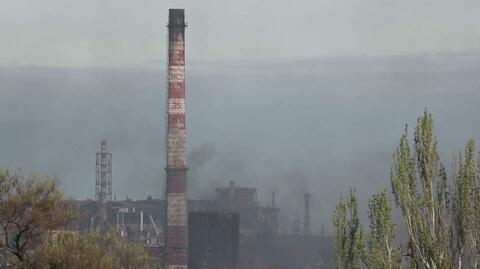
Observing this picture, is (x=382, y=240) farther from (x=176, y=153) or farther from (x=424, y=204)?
(x=176, y=153)

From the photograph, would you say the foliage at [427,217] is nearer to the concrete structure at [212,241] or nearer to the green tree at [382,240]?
the green tree at [382,240]

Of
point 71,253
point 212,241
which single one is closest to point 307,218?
point 212,241

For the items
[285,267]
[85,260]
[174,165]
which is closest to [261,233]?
[285,267]

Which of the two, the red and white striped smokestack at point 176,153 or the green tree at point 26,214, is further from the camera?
the red and white striped smokestack at point 176,153

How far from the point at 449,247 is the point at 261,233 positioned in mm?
102376

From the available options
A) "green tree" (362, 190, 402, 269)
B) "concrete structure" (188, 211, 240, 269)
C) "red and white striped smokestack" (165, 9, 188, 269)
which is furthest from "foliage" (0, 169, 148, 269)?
"concrete structure" (188, 211, 240, 269)

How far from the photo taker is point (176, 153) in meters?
92.6

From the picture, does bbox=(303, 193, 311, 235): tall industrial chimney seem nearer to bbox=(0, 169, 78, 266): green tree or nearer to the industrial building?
the industrial building

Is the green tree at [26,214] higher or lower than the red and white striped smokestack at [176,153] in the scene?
lower

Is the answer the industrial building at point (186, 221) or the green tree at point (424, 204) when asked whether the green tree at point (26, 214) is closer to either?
the green tree at point (424, 204)

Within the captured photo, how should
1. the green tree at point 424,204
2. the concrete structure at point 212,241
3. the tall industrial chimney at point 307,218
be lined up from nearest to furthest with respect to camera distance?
the green tree at point 424,204
the concrete structure at point 212,241
the tall industrial chimney at point 307,218

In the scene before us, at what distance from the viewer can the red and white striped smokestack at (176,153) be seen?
299 feet

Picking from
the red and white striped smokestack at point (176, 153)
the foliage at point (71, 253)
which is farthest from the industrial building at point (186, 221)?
the foliage at point (71, 253)

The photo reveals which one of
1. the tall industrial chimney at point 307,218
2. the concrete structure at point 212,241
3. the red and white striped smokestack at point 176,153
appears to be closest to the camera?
the red and white striped smokestack at point 176,153
